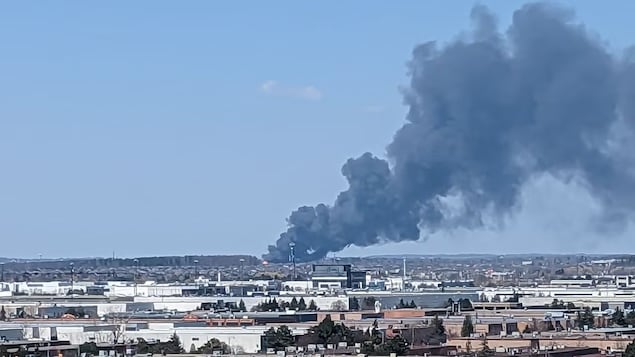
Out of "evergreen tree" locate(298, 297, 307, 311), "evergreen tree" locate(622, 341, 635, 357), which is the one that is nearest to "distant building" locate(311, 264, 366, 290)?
"evergreen tree" locate(298, 297, 307, 311)

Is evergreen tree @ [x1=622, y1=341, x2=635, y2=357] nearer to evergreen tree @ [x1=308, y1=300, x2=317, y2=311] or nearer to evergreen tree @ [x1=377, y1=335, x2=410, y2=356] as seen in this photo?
evergreen tree @ [x1=377, y1=335, x2=410, y2=356]

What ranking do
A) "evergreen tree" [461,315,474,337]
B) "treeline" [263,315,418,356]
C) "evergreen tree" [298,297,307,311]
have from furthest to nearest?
"evergreen tree" [298,297,307,311], "evergreen tree" [461,315,474,337], "treeline" [263,315,418,356]

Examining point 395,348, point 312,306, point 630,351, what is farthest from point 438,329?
point 312,306

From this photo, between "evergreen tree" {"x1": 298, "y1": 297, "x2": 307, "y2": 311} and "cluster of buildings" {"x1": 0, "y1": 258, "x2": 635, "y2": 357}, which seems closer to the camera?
"cluster of buildings" {"x1": 0, "y1": 258, "x2": 635, "y2": 357}

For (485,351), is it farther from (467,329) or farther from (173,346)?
(467,329)

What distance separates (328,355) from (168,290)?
74325 mm

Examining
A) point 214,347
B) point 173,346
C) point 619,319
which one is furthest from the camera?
point 619,319

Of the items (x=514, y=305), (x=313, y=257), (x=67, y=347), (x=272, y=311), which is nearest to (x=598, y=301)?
(x=514, y=305)

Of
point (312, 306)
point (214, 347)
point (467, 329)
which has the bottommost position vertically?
point (214, 347)

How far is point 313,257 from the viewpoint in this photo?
126 meters

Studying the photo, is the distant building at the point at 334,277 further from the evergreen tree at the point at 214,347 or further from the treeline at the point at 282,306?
the evergreen tree at the point at 214,347

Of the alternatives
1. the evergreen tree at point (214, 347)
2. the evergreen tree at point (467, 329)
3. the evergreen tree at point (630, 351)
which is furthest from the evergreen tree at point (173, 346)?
the evergreen tree at point (630, 351)

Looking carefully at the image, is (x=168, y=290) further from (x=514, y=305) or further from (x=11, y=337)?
(x=11, y=337)

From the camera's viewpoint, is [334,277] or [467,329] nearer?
[467,329]
